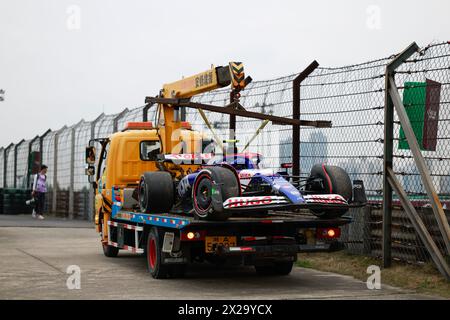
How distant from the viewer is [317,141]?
1371 centimetres

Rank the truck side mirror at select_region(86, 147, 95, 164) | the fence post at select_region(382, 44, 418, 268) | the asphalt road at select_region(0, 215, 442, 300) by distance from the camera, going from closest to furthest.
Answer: the asphalt road at select_region(0, 215, 442, 300) → the fence post at select_region(382, 44, 418, 268) → the truck side mirror at select_region(86, 147, 95, 164)

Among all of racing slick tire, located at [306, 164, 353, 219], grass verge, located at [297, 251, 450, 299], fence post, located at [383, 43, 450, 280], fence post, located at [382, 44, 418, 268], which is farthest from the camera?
fence post, located at [382, 44, 418, 268]

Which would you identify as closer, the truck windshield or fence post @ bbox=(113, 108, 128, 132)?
the truck windshield

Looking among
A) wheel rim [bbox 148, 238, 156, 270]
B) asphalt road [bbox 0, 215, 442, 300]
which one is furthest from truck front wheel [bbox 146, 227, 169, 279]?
asphalt road [bbox 0, 215, 442, 300]

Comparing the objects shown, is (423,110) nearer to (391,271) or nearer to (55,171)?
(391,271)

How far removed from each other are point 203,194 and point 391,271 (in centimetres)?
306

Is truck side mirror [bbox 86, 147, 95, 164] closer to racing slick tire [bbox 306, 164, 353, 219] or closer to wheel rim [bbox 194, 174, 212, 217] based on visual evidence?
wheel rim [bbox 194, 174, 212, 217]

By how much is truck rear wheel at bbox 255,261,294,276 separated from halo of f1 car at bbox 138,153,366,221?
126cm

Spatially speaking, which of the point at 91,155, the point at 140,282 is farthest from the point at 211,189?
the point at 91,155

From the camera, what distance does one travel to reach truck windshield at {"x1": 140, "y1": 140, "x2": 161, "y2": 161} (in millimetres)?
13902

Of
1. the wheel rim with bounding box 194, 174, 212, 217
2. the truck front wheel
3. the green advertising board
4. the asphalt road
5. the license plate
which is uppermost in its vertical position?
the green advertising board

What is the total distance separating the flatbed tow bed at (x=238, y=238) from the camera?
9.84 meters

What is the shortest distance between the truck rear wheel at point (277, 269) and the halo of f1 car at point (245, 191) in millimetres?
1259

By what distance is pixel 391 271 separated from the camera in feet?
37.0
